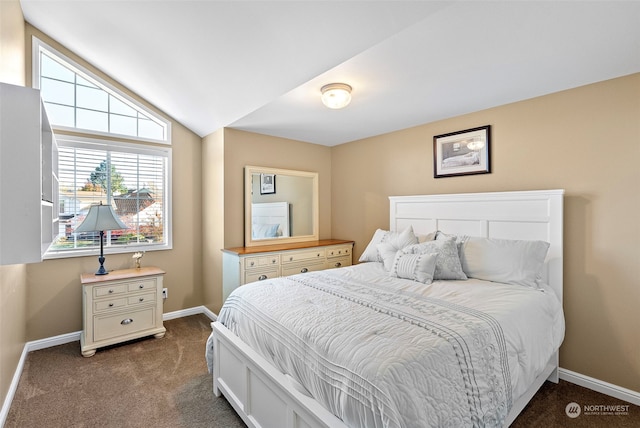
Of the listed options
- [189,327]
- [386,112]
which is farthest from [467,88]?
[189,327]

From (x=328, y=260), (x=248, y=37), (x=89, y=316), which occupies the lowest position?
(x=89, y=316)

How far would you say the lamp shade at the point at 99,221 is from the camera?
286 cm

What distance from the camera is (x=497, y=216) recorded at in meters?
2.72

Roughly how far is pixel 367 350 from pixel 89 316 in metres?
2.84

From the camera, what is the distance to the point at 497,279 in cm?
230

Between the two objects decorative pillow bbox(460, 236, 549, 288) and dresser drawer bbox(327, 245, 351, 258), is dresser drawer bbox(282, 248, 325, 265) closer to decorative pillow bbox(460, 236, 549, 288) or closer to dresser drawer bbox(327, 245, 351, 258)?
dresser drawer bbox(327, 245, 351, 258)

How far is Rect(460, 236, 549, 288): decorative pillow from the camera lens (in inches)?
88.0

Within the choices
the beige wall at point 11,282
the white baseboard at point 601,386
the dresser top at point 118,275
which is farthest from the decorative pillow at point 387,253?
the beige wall at point 11,282

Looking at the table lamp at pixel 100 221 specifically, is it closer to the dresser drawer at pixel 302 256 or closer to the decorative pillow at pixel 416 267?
the dresser drawer at pixel 302 256

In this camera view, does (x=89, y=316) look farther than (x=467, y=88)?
Yes

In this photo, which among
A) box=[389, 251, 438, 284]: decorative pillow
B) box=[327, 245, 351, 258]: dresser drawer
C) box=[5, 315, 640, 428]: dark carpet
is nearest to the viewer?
box=[5, 315, 640, 428]: dark carpet

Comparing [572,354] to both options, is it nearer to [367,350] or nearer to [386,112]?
[367,350]

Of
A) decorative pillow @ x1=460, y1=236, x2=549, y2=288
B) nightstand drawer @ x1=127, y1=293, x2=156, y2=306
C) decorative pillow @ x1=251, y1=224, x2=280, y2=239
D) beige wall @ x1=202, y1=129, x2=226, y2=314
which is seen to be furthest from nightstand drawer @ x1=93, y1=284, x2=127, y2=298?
decorative pillow @ x1=460, y1=236, x2=549, y2=288

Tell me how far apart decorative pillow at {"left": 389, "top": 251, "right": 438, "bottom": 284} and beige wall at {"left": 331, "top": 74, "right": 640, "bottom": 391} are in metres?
1.09
